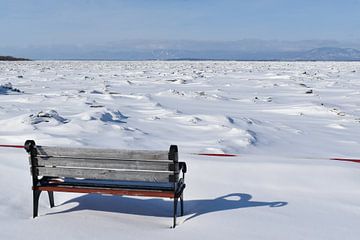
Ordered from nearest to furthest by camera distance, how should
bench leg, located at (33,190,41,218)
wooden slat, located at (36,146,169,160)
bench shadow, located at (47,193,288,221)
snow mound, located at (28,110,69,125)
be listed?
wooden slat, located at (36,146,169,160) < bench leg, located at (33,190,41,218) < bench shadow, located at (47,193,288,221) < snow mound, located at (28,110,69,125)

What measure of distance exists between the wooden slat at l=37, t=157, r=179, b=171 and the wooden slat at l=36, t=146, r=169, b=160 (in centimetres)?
4

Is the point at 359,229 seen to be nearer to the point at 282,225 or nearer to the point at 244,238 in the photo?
the point at 282,225

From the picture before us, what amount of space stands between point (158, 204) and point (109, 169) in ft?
3.08

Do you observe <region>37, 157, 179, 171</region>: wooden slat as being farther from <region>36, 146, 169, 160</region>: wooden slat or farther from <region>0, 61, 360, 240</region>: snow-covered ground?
<region>0, 61, 360, 240</region>: snow-covered ground

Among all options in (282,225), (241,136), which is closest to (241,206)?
(282,225)

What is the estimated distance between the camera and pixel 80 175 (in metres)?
4.50

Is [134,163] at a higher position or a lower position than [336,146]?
higher

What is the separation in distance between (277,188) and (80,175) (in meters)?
2.28

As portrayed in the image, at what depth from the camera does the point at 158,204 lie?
517 cm

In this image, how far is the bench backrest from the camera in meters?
4.32

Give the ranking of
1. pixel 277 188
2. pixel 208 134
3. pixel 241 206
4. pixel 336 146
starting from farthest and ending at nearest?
pixel 208 134 → pixel 336 146 → pixel 277 188 → pixel 241 206

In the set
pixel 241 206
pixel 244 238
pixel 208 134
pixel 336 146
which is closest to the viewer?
pixel 244 238

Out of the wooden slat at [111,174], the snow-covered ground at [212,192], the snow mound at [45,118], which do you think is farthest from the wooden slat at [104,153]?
the snow mound at [45,118]

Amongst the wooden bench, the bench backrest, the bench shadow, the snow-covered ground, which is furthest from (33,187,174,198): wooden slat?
the bench shadow
